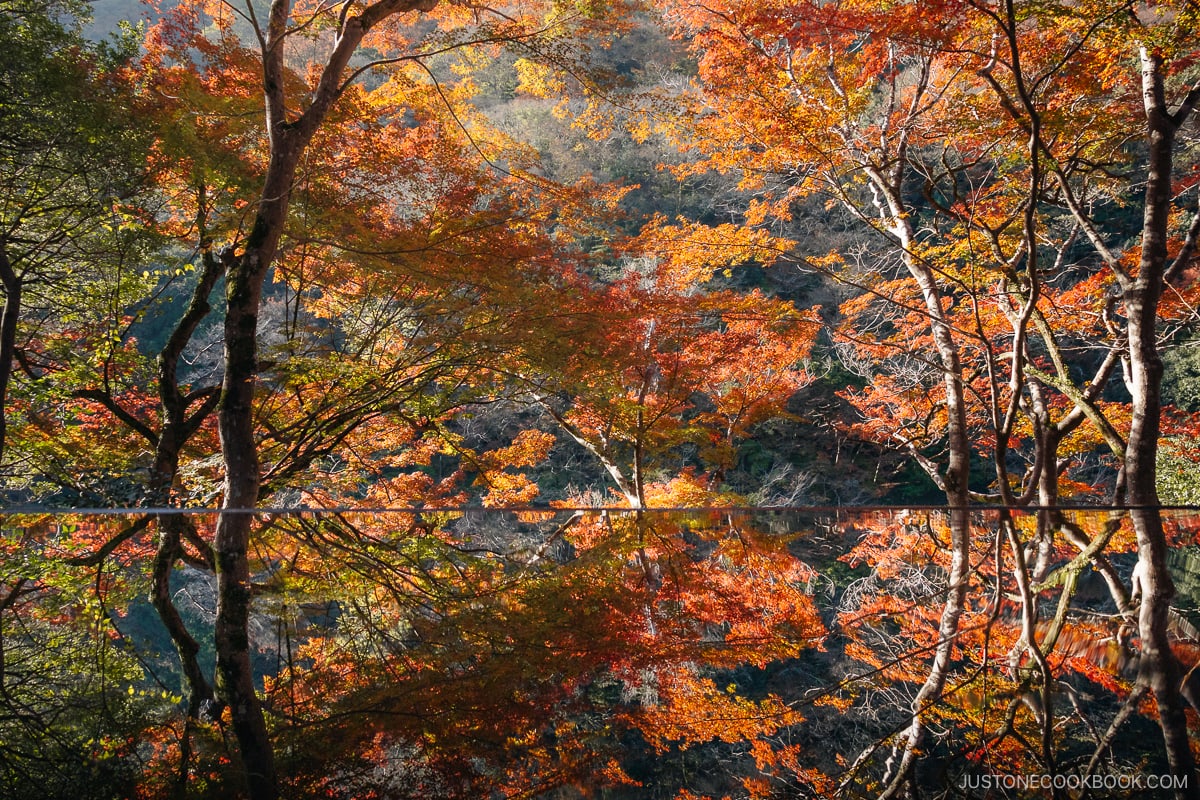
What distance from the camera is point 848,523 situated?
10.3 ft

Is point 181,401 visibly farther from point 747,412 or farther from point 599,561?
point 747,412

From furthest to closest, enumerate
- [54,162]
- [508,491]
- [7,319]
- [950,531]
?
[508,491], [54,162], [7,319], [950,531]

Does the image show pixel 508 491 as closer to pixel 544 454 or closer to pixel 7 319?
pixel 544 454

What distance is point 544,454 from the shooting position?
7.00 metres

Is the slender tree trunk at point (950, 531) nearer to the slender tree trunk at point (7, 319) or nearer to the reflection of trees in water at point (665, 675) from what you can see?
the reflection of trees in water at point (665, 675)

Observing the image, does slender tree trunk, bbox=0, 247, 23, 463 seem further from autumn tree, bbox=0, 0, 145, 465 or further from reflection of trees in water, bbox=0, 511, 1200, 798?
reflection of trees in water, bbox=0, 511, 1200, 798

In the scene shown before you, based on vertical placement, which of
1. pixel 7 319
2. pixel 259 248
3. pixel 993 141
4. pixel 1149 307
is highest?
pixel 7 319

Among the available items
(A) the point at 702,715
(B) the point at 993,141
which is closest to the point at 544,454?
(B) the point at 993,141

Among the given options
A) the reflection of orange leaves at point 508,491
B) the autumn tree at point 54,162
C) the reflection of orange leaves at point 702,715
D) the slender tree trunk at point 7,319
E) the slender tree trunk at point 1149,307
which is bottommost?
the reflection of orange leaves at point 702,715

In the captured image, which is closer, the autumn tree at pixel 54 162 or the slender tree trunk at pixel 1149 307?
the slender tree trunk at pixel 1149 307

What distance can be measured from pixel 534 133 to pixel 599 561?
10395 millimetres

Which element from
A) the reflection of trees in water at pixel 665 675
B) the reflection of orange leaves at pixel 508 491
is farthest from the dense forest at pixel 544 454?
the reflection of orange leaves at pixel 508 491

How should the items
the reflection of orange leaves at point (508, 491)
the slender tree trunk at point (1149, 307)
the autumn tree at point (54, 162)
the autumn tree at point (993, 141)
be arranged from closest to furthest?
the slender tree trunk at point (1149, 307) < the autumn tree at point (993, 141) < the autumn tree at point (54, 162) < the reflection of orange leaves at point (508, 491)

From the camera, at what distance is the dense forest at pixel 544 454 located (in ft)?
2.84
